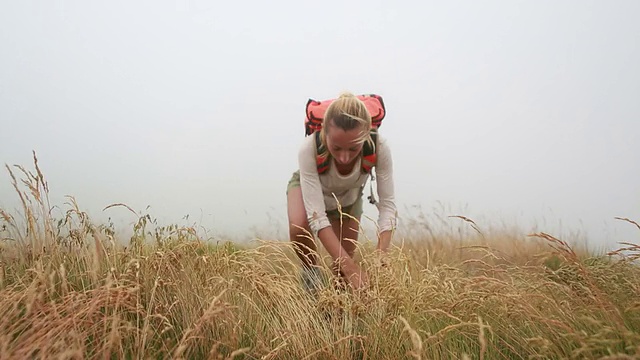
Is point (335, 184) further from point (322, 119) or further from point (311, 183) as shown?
point (322, 119)

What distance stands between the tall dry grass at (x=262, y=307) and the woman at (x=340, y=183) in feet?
1.40

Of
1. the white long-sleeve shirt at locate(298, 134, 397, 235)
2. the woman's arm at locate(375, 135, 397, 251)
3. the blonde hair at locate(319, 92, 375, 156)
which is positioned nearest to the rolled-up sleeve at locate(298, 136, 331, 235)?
the white long-sleeve shirt at locate(298, 134, 397, 235)

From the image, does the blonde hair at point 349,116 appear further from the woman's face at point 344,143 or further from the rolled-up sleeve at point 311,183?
the rolled-up sleeve at point 311,183

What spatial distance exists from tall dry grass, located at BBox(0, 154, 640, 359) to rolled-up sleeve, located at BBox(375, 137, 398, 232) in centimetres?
66

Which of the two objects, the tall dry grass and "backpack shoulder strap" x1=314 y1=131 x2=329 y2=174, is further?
"backpack shoulder strap" x1=314 y1=131 x2=329 y2=174

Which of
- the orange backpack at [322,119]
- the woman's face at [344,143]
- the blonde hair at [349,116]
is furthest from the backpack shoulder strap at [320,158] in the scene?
the blonde hair at [349,116]

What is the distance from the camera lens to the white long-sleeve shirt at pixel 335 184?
3596mm

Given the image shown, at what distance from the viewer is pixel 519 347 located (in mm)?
2371

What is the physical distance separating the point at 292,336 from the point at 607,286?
1725 mm

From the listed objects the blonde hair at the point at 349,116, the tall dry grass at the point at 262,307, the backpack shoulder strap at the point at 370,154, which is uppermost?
the blonde hair at the point at 349,116

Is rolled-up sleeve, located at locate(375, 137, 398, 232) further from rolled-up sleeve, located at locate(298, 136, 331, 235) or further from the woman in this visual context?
rolled-up sleeve, located at locate(298, 136, 331, 235)

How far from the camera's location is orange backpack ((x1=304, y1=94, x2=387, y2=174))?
359cm

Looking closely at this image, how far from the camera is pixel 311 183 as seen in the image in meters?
3.62

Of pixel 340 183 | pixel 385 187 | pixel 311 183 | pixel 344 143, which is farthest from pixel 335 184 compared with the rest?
pixel 344 143
